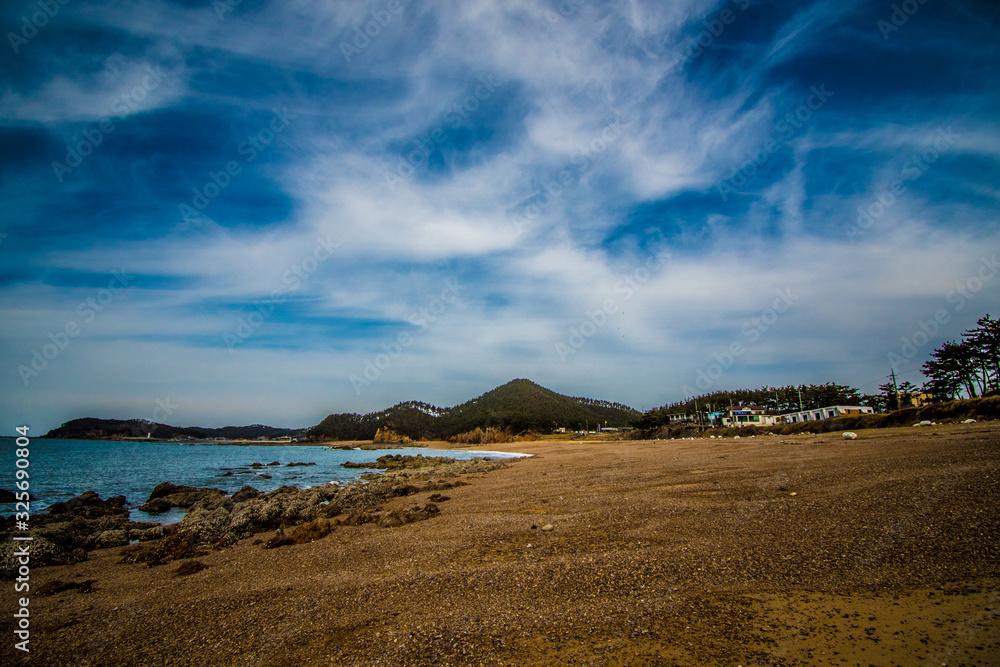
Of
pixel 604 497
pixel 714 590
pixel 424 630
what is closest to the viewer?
pixel 424 630

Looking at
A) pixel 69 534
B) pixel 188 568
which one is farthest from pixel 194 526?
pixel 188 568

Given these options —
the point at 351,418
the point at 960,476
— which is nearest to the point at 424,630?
the point at 960,476

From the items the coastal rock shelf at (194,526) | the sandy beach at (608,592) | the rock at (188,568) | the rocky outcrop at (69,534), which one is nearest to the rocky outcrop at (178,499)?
the coastal rock shelf at (194,526)

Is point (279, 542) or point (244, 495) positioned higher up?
point (279, 542)

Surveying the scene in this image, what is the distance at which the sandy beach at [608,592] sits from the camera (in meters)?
4.17

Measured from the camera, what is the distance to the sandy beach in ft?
13.7

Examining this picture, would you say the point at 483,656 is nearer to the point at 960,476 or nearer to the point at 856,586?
the point at 856,586

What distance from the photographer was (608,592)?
5.45 meters

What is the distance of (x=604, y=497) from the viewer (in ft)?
38.9

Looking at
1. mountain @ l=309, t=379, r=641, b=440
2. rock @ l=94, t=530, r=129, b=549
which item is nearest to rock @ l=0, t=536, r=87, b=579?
rock @ l=94, t=530, r=129, b=549

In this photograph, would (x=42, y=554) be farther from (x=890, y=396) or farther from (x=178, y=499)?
(x=890, y=396)

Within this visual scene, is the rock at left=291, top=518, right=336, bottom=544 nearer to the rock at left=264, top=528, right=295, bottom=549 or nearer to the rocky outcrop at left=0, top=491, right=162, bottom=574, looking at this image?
the rock at left=264, top=528, right=295, bottom=549

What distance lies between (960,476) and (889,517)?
345 centimetres

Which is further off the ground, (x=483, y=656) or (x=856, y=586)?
(x=856, y=586)
